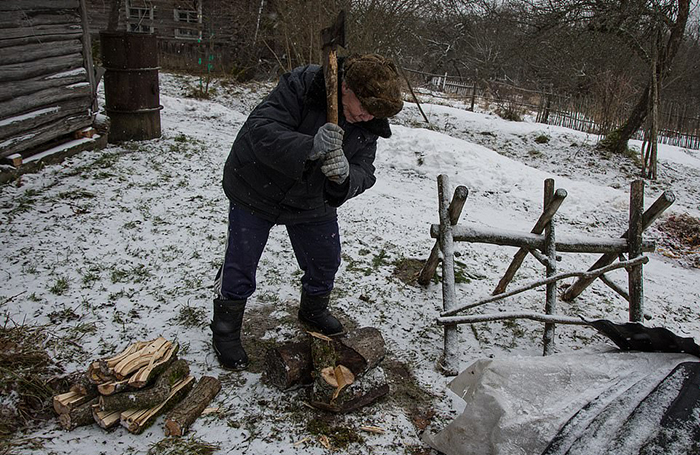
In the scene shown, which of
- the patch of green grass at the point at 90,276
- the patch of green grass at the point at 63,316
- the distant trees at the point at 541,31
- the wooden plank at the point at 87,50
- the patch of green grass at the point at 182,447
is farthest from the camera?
the distant trees at the point at 541,31

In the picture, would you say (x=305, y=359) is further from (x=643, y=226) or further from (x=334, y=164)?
(x=643, y=226)

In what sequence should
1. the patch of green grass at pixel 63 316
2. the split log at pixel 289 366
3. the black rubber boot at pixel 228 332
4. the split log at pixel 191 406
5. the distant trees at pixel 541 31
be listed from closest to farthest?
the split log at pixel 191 406 < the split log at pixel 289 366 < the black rubber boot at pixel 228 332 < the patch of green grass at pixel 63 316 < the distant trees at pixel 541 31

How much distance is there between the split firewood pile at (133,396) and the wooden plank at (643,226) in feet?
10.2

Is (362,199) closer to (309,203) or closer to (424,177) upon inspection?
(424,177)

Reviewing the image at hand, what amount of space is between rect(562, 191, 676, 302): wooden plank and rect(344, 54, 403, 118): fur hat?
2.16 metres

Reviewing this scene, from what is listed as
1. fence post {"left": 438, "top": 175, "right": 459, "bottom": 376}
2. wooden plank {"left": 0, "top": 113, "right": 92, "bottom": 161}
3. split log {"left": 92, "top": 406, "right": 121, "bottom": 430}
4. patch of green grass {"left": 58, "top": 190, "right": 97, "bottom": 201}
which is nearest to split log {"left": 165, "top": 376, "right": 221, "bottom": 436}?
split log {"left": 92, "top": 406, "right": 121, "bottom": 430}

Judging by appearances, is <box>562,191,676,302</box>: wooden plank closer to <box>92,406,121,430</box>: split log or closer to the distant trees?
<box>92,406,121,430</box>: split log

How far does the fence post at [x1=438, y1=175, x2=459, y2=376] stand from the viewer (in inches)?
120

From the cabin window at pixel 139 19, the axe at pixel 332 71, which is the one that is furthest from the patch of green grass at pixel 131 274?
the cabin window at pixel 139 19

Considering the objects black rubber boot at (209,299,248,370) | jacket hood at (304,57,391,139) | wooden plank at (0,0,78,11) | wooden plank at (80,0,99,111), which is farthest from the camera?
wooden plank at (80,0,99,111)

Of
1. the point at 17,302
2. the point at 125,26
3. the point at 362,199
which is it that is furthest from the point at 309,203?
the point at 125,26

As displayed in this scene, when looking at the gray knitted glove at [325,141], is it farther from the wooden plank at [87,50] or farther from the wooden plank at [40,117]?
the wooden plank at [87,50]

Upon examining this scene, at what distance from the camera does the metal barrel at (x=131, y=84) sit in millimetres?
6695

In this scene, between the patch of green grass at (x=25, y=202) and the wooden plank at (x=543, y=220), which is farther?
the patch of green grass at (x=25, y=202)
